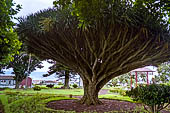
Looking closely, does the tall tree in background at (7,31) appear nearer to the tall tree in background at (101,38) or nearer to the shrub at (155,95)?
the tall tree in background at (101,38)

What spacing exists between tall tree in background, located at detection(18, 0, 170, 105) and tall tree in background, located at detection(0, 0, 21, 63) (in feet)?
6.44

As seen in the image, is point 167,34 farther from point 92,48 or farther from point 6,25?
point 6,25

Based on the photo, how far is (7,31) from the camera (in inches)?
160

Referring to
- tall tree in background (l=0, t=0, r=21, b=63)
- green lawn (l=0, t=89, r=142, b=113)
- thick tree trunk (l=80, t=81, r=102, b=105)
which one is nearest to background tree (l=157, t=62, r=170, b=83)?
green lawn (l=0, t=89, r=142, b=113)

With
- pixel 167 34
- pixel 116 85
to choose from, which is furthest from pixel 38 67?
pixel 167 34

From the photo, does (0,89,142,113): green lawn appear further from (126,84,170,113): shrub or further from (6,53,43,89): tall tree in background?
(6,53,43,89): tall tree in background

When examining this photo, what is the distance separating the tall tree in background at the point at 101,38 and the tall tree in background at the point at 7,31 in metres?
1.96

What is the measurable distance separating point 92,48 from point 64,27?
173 centimetres

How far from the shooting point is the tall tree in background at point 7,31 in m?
3.74

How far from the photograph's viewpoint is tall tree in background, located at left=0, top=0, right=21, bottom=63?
374 cm

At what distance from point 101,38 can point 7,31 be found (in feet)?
14.7

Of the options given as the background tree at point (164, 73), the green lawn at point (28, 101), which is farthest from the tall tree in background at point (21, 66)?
the background tree at point (164, 73)

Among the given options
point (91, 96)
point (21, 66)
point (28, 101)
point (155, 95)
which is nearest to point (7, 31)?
point (155, 95)

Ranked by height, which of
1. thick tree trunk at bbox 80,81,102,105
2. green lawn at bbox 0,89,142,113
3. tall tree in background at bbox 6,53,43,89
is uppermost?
tall tree in background at bbox 6,53,43,89
